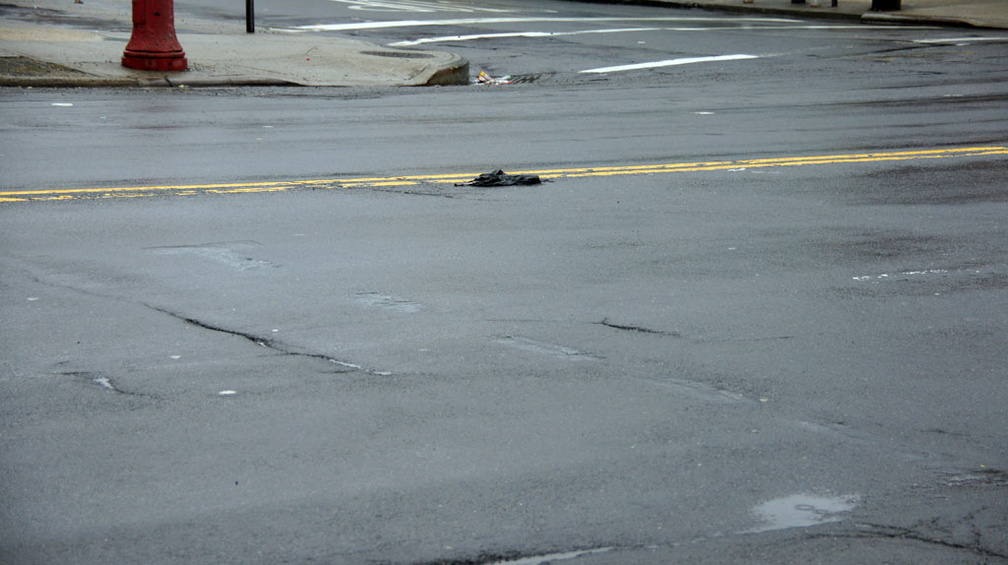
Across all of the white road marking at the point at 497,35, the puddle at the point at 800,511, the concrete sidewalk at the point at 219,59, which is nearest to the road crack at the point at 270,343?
the puddle at the point at 800,511

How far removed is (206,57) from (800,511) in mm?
16943

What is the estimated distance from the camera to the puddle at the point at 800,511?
179 inches

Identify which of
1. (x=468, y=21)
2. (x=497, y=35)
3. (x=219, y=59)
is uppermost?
(x=468, y=21)

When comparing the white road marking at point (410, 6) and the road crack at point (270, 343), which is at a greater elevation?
the white road marking at point (410, 6)

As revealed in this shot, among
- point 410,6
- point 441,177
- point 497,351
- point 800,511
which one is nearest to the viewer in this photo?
point 800,511

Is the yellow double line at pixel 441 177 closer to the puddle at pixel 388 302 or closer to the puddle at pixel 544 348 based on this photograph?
the puddle at pixel 388 302

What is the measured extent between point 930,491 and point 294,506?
92.8 inches

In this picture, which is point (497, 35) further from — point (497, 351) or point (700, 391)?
point (700, 391)

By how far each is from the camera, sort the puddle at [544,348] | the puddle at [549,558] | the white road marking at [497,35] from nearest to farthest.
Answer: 1. the puddle at [549,558]
2. the puddle at [544,348]
3. the white road marking at [497,35]

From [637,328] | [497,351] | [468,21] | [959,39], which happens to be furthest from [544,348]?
[468,21]

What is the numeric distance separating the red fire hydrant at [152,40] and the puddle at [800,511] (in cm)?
1535

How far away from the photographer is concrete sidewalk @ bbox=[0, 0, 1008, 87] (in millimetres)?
17953

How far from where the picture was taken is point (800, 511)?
4.66m

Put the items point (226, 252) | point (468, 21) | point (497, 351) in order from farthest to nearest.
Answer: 1. point (468, 21)
2. point (226, 252)
3. point (497, 351)
